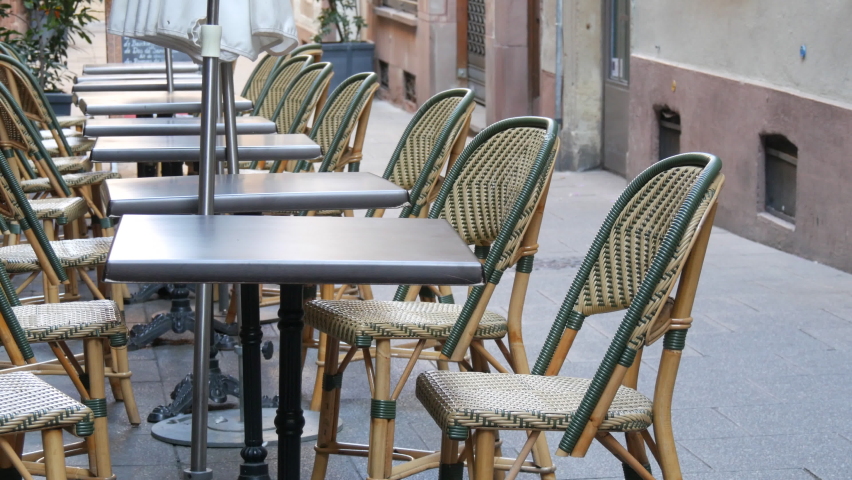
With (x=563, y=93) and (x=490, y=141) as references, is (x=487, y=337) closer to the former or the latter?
(x=490, y=141)

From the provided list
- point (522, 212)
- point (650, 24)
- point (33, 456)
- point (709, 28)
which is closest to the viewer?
point (522, 212)

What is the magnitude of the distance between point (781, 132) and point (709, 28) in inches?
44.6

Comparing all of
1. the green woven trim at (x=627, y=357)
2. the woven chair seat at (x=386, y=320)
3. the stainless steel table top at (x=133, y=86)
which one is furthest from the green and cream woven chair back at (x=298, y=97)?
the green woven trim at (x=627, y=357)

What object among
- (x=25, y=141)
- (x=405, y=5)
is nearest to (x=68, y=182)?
(x=25, y=141)

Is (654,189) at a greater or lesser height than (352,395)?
greater

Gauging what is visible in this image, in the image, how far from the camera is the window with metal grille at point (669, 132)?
28.7 ft

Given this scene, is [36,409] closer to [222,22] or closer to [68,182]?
[222,22]

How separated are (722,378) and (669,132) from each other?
14.5ft

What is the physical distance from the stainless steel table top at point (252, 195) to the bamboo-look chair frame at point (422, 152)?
41 cm

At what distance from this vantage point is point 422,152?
14.9 ft

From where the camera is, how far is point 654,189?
2701mm

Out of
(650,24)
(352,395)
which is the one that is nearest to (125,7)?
(352,395)

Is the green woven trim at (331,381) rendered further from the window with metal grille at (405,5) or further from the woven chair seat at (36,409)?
the window with metal grille at (405,5)

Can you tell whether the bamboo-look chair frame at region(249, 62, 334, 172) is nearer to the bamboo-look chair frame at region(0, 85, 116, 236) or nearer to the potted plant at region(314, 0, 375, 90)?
the bamboo-look chair frame at region(0, 85, 116, 236)
